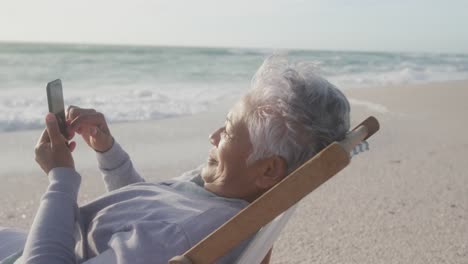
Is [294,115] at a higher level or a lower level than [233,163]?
higher

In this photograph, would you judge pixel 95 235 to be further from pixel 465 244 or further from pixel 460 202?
pixel 460 202

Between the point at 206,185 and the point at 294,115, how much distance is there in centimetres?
38

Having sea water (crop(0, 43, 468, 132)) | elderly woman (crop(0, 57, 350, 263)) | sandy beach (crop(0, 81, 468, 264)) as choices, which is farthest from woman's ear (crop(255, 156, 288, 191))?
sandy beach (crop(0, 81, 468, 264))

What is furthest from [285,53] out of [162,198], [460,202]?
[460,202]

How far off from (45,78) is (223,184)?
45.8ft

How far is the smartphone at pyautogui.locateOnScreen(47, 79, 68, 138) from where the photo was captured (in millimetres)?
1586

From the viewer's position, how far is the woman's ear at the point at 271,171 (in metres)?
1.54

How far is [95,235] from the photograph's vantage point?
153cm

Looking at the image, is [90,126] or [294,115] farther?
[90,126]

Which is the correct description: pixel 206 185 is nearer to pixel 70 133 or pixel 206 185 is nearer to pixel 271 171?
pixel 271 171

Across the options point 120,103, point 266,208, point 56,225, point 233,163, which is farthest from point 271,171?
point 120,103

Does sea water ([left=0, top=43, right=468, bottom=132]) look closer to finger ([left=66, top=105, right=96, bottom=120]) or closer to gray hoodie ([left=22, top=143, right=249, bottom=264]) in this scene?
gray hoodie ([left=22, top=143, right=249, bottom=264])

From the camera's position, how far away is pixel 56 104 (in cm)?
161

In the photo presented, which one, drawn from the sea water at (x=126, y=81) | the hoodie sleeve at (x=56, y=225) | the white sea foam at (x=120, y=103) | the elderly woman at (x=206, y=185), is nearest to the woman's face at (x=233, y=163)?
the elderly woman at (x=206, y=185)
